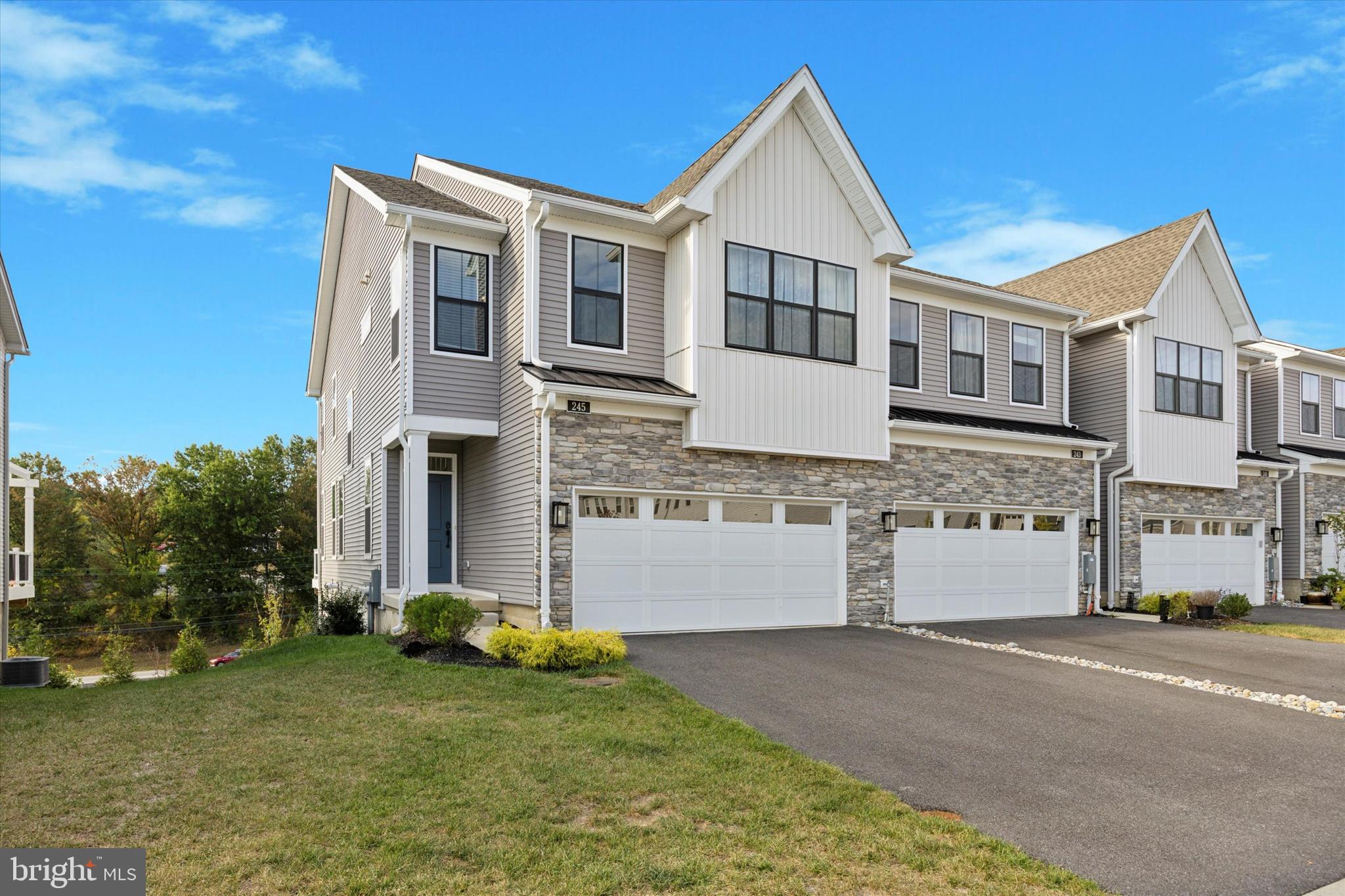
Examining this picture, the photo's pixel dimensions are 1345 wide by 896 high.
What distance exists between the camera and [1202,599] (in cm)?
1684

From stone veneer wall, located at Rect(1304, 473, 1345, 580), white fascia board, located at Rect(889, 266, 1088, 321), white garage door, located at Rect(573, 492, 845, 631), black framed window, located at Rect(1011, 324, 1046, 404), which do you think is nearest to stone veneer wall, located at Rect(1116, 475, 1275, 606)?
stone veneer wall, located at Rect(1304, 473, 1345, 580)

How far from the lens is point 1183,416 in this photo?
18.9 m

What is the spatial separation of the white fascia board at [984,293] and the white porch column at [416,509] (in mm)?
8802

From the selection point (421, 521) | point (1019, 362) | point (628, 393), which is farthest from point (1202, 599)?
point (421, 521)

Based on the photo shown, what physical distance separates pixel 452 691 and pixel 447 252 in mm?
7507

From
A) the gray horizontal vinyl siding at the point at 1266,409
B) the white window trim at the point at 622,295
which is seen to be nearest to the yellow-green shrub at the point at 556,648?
the white window trim at the point at 622,295

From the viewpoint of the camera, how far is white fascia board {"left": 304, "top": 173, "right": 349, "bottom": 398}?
18.9m

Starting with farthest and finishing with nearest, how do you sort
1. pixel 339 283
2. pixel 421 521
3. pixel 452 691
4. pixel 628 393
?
pixel 339 283, pixel 421 521, pixel 628 393, pixel 452 691

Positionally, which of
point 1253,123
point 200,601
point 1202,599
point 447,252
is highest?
point 1253,123

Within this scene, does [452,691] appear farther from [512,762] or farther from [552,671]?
[512,762]

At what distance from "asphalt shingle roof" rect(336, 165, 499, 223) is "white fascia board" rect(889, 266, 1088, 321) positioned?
24.5 ft

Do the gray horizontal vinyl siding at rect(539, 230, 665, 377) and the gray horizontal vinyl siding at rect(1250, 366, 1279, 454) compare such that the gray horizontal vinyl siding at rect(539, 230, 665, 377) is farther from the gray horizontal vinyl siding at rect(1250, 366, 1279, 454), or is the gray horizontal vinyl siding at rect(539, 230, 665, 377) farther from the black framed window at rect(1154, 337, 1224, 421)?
the gray horizontal vinyl siding at rect(1250, 366, 1279, 454)

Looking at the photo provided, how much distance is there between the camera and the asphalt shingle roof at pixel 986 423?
15367mm

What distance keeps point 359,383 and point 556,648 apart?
10.4 metres
